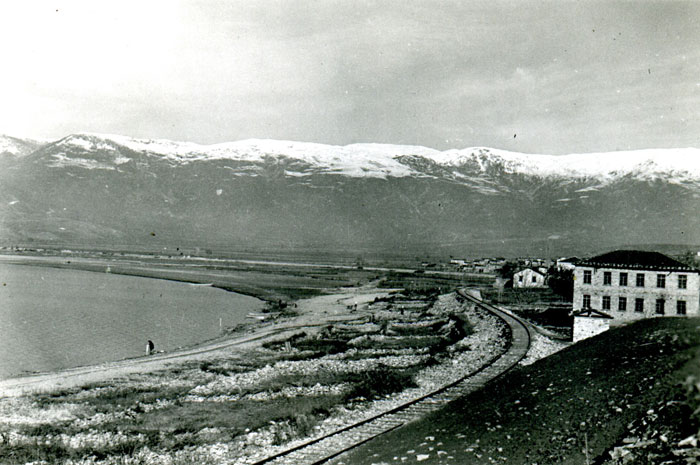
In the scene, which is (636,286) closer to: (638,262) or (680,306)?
(638,262)

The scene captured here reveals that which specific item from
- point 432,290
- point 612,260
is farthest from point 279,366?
point 432,290

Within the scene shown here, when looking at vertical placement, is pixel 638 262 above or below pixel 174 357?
above

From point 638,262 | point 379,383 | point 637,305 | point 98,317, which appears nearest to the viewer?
point 379,383

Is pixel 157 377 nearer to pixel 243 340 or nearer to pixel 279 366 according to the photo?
pixel 279 366

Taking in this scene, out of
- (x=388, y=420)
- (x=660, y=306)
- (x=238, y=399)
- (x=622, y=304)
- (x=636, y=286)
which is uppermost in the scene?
(x=636, y=286)

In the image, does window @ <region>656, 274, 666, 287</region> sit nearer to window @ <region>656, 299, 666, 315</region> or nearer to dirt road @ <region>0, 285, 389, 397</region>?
window @ <region>656, 299, 666, 315</region>

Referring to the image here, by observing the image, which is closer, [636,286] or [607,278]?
[636,286]

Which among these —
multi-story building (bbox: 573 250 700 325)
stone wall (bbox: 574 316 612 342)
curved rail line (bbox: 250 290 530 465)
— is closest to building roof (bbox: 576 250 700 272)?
multi-story building (bbox: 573 250 700 325)

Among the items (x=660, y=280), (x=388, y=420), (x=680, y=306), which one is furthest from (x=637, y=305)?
(x=388, y=420)
